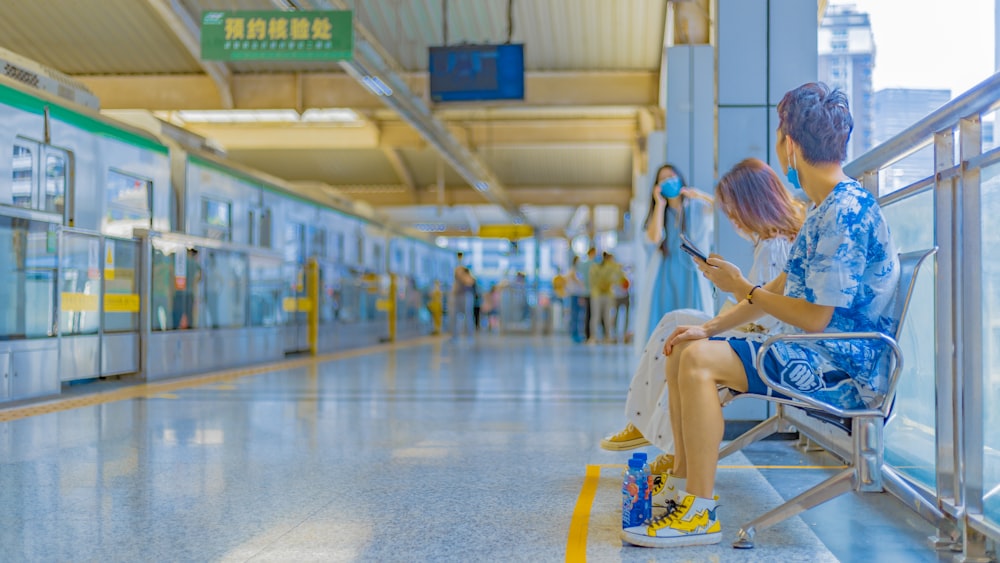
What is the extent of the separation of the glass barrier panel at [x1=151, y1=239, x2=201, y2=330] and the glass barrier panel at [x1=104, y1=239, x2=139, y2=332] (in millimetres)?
293

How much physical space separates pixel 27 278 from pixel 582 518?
211 inches

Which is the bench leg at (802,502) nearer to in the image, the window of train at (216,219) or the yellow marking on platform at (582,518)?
the yellow marking on platform at (582,518)

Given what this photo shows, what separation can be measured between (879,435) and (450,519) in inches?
53.2

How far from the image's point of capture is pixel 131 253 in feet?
28.5

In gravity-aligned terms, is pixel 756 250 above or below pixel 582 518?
above

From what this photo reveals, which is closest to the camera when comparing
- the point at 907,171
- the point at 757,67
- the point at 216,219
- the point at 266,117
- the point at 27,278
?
the point at 907,171

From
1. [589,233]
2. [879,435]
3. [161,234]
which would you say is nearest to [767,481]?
[879,435]

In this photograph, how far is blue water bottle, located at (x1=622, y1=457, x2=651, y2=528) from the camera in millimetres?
2723

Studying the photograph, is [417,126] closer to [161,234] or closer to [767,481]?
[161,234]

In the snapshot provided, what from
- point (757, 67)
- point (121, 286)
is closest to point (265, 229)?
point (121, 286)

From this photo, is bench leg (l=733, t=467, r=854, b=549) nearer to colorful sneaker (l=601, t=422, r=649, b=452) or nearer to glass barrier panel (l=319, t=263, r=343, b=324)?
colorful sneaker (l=601, t=422, r=649, b=452)

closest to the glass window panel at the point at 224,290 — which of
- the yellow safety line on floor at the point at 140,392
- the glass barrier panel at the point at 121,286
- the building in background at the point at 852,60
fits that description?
the yellow safety line on floor at the point at 140,392

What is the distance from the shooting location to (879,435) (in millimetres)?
2498

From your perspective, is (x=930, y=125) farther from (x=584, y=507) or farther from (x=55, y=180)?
(x=55, y=180)
